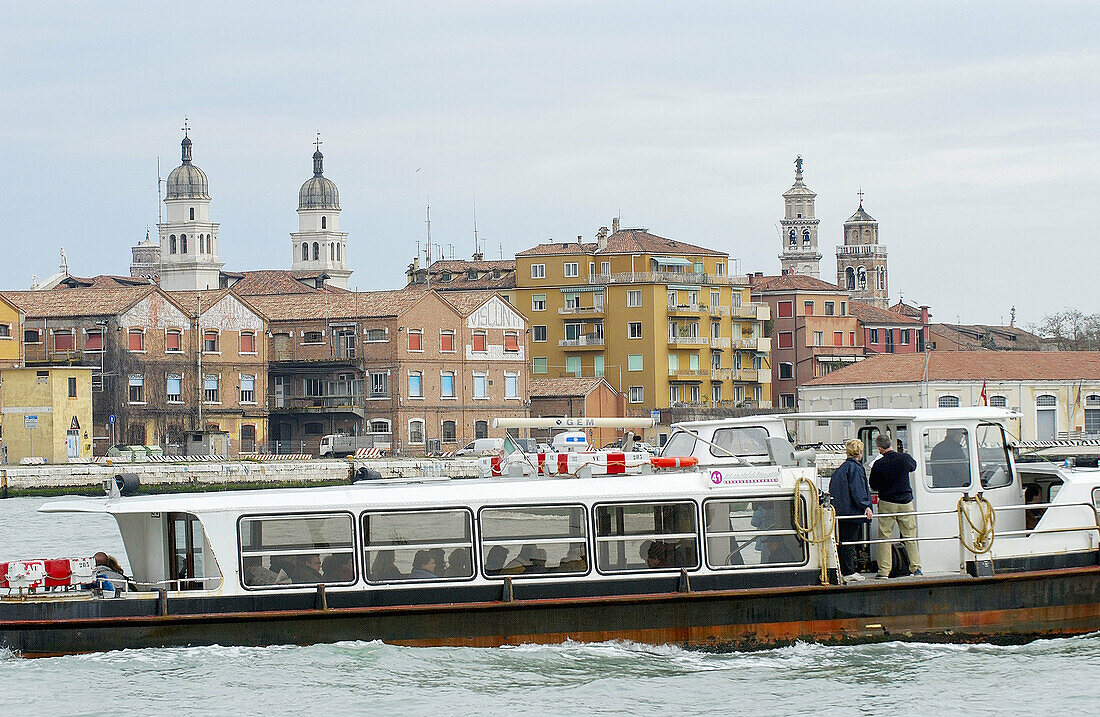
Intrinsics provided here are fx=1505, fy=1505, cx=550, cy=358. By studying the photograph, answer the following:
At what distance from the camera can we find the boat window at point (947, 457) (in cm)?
1443

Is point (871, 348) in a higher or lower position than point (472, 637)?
higher

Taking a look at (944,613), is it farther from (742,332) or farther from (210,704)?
(742,332)

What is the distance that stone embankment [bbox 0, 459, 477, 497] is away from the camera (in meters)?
47.8

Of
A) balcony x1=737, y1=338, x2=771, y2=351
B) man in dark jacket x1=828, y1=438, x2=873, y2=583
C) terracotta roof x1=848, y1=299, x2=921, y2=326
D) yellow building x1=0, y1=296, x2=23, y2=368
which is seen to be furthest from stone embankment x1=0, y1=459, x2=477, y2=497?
terracotta roof x1=848, y1=299, x2=921, y2=326

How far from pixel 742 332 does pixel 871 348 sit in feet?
50.0

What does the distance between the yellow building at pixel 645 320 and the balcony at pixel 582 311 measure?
0.16ft

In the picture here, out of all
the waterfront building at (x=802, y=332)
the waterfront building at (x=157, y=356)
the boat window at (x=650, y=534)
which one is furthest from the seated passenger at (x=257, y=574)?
the waterfront building at (x=802, y=332)

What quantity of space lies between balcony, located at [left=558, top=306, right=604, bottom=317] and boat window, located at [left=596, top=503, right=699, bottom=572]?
60998 mm

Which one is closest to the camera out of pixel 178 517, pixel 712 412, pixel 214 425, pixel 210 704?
pixel 210 704

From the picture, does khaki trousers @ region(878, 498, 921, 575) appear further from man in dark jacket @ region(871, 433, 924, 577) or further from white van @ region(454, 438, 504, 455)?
white van @ region(454, 438, 504, 455)

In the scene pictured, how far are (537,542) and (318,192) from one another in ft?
405

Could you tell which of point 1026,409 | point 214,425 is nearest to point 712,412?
point 1026,409

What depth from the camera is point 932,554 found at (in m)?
14.3

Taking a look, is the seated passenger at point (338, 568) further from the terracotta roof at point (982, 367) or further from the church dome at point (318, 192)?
the church dome at point (318, 192)
